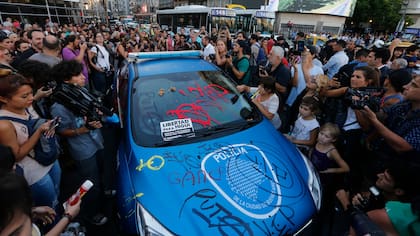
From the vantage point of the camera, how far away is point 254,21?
51.5ft

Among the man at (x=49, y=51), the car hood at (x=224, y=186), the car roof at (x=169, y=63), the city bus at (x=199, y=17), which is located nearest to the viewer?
the car hood at (x=224, y=186)

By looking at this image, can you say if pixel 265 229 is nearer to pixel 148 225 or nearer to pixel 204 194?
pixel 204 194

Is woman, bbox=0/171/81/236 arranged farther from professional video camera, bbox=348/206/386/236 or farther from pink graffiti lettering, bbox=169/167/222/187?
professional video camera, bbox=348/206/386/236

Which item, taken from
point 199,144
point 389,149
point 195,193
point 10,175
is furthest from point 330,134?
point 10,175

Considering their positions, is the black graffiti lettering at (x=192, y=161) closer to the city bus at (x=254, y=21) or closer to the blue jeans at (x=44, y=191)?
the blue jeans at (x=44, y=191)

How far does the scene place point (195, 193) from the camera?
1.75m

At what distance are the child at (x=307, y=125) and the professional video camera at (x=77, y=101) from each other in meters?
2.33

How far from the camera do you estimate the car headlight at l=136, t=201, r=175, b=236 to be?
5.04ft

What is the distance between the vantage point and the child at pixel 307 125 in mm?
2773

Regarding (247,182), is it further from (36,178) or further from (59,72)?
(59,72)

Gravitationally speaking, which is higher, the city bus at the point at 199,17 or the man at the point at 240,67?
the city bus at the point at 199,17

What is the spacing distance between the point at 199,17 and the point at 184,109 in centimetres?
1689

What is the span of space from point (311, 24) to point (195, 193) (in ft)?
121

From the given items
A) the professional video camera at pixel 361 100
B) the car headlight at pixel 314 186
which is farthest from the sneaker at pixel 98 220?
the professional video camera at pixel 361 100
